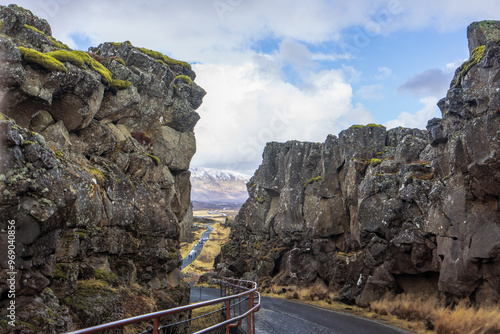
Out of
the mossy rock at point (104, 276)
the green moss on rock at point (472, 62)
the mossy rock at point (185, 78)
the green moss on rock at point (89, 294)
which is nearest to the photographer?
the green moss on rock at point (89, 294)

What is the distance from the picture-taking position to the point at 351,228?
1307 inches

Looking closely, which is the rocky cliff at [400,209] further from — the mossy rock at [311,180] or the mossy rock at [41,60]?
the mossy rock at [41,60]

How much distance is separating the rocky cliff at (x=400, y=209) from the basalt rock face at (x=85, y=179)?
53.9 feet

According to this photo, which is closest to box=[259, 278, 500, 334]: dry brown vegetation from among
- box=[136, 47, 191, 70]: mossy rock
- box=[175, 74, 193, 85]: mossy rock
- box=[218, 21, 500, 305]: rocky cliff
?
box=[218, 21, 500, 305]: rocky cliff

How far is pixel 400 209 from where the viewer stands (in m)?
26.1

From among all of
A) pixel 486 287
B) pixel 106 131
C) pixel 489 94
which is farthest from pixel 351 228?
pixel 106 131

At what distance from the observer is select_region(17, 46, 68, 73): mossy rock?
15.6 m

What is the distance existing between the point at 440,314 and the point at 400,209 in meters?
9.76

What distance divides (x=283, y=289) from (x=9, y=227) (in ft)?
103

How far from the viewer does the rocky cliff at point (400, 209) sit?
60.5 feet

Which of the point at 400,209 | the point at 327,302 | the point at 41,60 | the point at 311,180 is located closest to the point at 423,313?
the point at 400,209

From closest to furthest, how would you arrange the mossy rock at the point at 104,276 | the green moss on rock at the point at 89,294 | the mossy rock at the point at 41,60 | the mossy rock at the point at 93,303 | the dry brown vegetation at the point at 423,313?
the mossy rock at the point at 93,303, the green moss on rock at the point at 89,294, the mossy rock at the point at 104,276, the dry brown vegetation at the point at 423,313, the mossy rock at the point at 41,60

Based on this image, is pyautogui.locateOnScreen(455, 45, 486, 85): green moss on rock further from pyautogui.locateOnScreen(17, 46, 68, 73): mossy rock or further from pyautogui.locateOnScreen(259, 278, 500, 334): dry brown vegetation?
pyautogui.locateOnScreen(17, 46, 68, 73): mossy rock

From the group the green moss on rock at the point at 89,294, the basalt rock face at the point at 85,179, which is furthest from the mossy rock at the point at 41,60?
the green moss on rock at the point at 89,294
